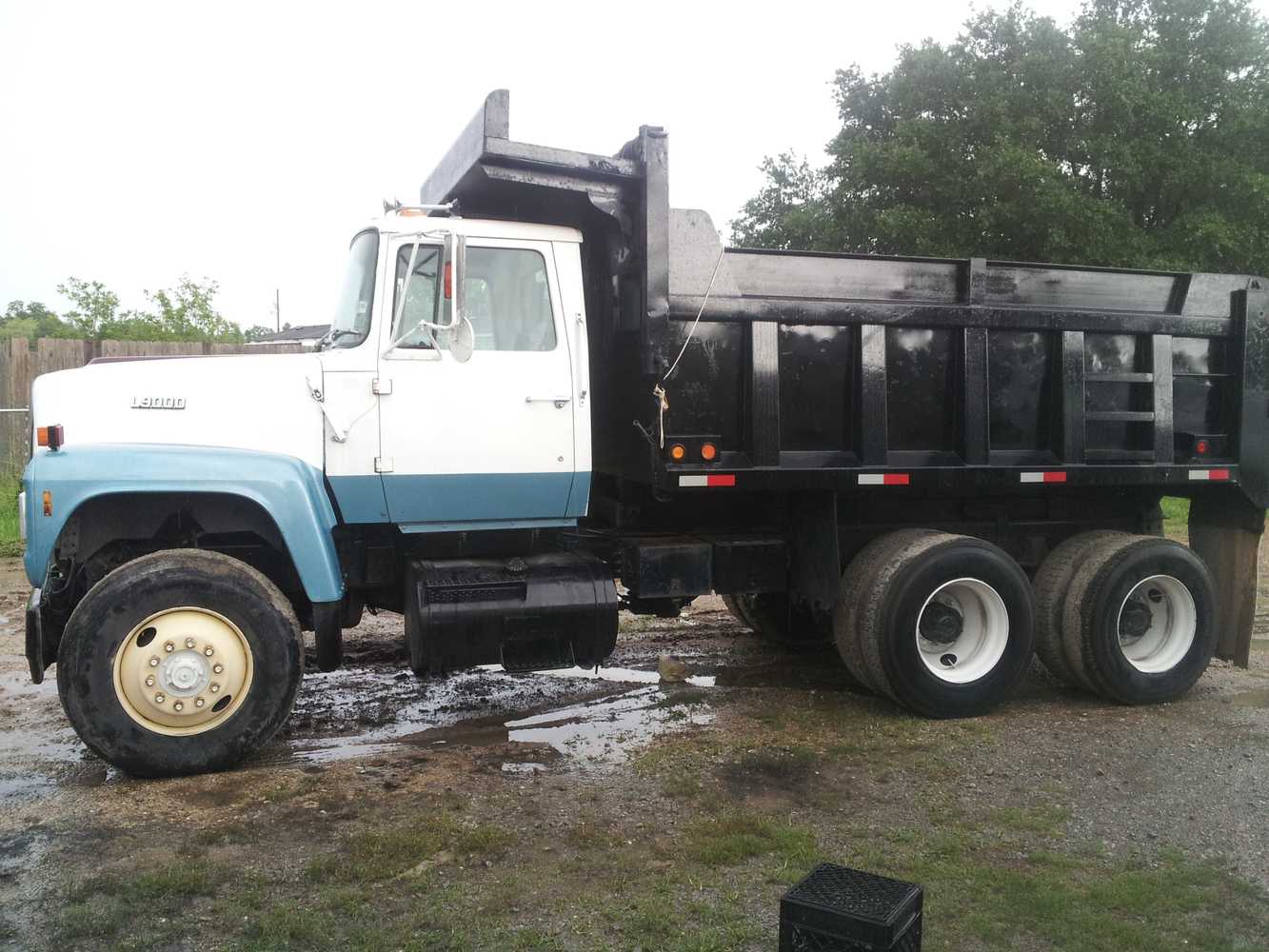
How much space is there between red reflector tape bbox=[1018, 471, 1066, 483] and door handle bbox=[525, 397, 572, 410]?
2.95 meters

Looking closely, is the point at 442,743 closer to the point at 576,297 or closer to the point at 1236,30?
the point at 576,297

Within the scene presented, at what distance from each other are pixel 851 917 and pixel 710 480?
328 centimetres

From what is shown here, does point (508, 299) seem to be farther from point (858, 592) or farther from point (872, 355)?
point (858, 592)

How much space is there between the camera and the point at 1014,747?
6184 millimetres

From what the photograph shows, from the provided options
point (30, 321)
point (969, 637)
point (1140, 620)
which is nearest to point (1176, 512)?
point (1140, 620)

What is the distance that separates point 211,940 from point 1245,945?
369 centimetres

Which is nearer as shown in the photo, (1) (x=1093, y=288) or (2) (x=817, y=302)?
(2) (x=817, y=302)

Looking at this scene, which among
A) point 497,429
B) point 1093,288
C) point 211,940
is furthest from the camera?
point 1093,288

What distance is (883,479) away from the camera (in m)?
6.62

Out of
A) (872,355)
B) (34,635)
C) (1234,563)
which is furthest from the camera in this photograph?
(1234,563)

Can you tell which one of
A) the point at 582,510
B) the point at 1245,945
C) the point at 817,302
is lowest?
the point at 1245,945

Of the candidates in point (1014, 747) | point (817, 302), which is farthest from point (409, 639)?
point (1014, 747)

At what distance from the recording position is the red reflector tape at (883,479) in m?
6.61

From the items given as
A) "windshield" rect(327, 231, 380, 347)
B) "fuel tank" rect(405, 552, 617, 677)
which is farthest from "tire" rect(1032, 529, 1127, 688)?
"windshield" rect(327, 231, 380, 347)
